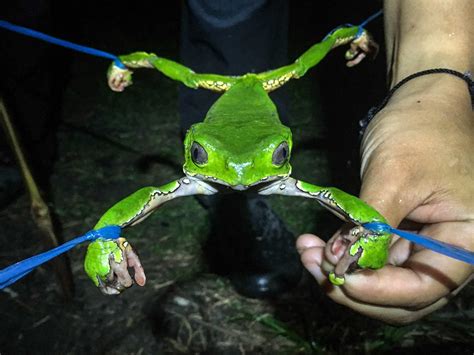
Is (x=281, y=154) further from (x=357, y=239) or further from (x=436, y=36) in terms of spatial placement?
(x=436, y=36)

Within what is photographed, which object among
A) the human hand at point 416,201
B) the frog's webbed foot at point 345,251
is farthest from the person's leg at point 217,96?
the frog's webbed foot at point 345,251

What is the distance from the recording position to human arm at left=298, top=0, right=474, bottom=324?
60.2 inches

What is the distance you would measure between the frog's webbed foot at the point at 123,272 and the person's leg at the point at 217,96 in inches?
57.4

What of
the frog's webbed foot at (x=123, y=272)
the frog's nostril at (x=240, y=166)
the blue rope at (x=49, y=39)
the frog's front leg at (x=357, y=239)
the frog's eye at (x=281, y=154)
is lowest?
the frog's webbed foot at (x=123, y=272)

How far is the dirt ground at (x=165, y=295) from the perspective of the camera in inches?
104

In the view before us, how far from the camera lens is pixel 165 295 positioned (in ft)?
9.66

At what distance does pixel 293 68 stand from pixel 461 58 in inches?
26.5

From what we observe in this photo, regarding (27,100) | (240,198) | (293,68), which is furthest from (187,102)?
(27,100)

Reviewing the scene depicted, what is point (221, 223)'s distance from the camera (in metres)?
3.35

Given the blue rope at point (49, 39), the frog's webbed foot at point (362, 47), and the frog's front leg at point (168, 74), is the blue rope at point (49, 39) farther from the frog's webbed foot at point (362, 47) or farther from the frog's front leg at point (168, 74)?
the frog's webbed foot at point (362, 47)

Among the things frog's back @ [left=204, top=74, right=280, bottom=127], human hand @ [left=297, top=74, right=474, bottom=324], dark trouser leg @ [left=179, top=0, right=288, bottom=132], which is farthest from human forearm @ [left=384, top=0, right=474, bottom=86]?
dark trouser leg @ [left=179, top=0, right=288, bottom=132]

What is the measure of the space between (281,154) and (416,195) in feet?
1.51

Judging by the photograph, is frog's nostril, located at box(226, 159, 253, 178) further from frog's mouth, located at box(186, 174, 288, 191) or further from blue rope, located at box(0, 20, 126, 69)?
blue rope, located at box(0, 20, 126, 69)

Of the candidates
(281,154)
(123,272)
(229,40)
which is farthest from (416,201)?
(229,40)
